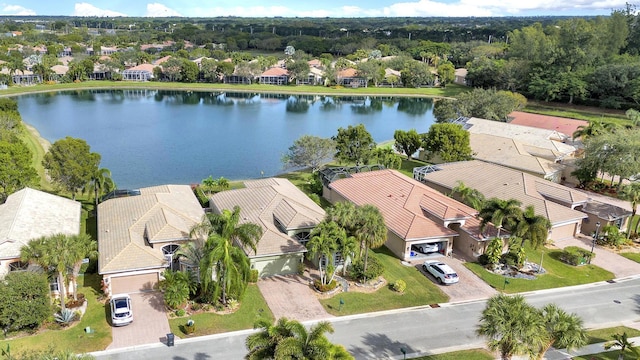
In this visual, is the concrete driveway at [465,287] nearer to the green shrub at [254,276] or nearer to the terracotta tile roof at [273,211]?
the terracotta tile roof at [273,211]

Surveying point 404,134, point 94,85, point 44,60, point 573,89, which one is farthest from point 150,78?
point 573,89

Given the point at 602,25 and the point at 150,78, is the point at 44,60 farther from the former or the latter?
the point at 602,25

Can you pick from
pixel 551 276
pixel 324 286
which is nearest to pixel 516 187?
pixel 551 276

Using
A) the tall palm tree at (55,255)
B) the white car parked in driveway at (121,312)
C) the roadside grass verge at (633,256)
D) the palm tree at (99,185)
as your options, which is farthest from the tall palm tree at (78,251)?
the roadside grass verge at (633,256)

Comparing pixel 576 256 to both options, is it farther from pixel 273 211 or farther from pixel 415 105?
pixel 415 105

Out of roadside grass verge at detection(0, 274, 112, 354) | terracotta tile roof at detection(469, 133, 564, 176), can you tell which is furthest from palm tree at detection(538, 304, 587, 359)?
terracotta tile roof at detection(469, 133, 564, 176)

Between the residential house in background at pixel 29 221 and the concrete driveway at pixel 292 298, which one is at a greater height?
the residential house in background at pixel 29 221
